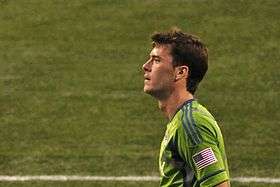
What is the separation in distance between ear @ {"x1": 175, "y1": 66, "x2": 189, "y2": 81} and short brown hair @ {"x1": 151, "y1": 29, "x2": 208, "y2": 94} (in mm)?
24

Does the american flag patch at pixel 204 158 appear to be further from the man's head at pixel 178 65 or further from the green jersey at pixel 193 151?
the man's head at pixel 178 65

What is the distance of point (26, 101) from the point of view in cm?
1495

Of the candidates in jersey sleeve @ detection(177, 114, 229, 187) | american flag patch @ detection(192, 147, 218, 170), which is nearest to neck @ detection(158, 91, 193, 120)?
jersey sleeve @ detection(177, 114, 229, 187)

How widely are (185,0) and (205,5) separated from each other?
771 mm

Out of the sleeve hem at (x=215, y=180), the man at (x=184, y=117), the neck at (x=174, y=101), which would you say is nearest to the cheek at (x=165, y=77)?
the man at (x=184, y=117)

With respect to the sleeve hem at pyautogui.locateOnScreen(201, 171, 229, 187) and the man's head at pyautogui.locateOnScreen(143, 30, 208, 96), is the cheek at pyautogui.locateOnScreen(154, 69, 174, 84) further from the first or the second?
the sleeve hem at pyautogui.locateOnScreen(201, 171, 229, 187)

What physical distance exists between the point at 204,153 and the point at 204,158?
32 millimetres

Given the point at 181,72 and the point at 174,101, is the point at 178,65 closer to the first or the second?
the point at 181,72

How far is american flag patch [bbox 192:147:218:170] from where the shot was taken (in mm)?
4879

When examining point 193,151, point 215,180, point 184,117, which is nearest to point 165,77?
point 184,117

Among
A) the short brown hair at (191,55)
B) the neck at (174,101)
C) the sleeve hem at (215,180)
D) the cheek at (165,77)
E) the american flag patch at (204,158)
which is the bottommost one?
the sleeve hem at (215,180)

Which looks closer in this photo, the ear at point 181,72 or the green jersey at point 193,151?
the green jersey at point 193,151

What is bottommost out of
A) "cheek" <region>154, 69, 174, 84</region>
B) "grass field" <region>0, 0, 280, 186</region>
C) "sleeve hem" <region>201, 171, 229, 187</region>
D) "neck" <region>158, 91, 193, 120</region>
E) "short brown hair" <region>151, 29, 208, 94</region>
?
"grass field" <region>0, 0, 280, 186</region>

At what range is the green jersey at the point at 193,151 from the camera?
193 inches
